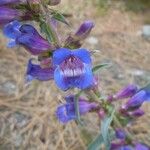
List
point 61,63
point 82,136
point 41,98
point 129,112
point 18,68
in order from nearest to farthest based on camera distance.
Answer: point 61,63 → point 129,112 → point 82,136 → point 41,98 → point 18,68

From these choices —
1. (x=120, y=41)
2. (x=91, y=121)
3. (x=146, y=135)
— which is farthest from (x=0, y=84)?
(x=120, y=41)

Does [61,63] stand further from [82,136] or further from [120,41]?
[120,41]

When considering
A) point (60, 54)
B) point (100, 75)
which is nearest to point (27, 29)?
point (60, 54)

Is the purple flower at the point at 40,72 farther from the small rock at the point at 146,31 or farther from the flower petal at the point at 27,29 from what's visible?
the small rock at the point at 146,31

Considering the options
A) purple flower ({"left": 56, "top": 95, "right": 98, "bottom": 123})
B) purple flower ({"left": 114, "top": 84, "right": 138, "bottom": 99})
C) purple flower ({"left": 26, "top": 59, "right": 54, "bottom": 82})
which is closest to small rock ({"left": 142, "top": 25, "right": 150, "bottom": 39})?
purple flower ({"left": 114, "top": 84, "right": 138, "bottom": 99})

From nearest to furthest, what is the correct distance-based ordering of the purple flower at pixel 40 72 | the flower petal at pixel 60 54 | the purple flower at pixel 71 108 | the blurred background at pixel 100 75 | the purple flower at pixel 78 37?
the flower petal at pixel 60 54 → the purple flower at pixel 78 37 → the purple flower at pixel 40 72 → the purple flower at pixel 71 108 → the blurred background at pixel 100 75

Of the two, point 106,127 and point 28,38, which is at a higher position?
point 28,38

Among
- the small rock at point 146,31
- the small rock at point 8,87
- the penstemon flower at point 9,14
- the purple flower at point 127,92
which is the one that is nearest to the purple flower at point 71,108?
the purple flower at point 127,92

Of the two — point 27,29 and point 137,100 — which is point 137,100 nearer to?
point 137,100
